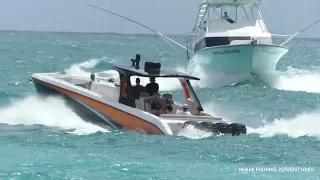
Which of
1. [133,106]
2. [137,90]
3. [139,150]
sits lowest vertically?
[139,150]

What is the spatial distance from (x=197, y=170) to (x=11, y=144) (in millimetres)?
4131

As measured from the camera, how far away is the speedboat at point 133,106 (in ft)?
49.8

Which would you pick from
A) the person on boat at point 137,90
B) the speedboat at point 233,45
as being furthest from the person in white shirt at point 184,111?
the speedboat at point 233,45

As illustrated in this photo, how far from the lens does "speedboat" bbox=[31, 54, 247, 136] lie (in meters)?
15.2

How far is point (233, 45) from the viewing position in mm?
29484

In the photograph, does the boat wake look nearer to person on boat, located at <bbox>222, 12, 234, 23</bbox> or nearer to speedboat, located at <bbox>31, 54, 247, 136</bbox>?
person on boat, located at <bbox>222, 12, 234, 23</bbox>

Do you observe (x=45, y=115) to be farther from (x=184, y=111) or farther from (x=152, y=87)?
(x=184, y=111)

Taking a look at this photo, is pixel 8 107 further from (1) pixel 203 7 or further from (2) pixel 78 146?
(1) pixel 203 7

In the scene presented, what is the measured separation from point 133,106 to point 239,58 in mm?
13907

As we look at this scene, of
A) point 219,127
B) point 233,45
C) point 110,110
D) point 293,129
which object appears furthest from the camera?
point 233,45

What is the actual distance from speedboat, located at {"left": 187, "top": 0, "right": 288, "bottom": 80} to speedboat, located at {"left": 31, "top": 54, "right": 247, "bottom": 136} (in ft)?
38.6

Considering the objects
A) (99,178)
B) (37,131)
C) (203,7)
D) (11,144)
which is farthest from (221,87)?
(99,178)

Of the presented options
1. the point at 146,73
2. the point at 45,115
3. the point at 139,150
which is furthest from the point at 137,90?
the point at 139,150

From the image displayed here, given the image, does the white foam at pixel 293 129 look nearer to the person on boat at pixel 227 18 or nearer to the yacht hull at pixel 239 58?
the yacht hull at pixel 239 58
